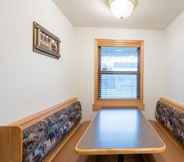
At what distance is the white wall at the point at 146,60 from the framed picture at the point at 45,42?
1170mm

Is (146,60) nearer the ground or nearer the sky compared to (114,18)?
nearer the ground

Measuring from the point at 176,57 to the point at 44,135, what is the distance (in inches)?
102

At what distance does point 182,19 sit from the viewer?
3.11m

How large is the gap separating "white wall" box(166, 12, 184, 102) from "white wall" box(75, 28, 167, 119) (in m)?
0.22

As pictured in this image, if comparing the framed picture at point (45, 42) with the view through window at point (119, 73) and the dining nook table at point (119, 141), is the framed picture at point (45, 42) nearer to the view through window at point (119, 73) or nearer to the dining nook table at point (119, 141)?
the dining nook table at point (119, 141)

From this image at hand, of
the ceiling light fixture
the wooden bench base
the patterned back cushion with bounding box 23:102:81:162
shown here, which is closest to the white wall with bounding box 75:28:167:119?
the patterned back cushion with bounding box 23:102:81:162

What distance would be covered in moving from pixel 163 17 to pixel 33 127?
2772 mm

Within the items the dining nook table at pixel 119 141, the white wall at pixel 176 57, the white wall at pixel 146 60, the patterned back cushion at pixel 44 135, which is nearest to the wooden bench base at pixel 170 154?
the dining nook table at pixel 119 141

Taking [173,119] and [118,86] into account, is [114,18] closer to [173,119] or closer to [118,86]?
[118,86]

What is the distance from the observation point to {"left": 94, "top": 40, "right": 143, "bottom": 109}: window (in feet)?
13.4

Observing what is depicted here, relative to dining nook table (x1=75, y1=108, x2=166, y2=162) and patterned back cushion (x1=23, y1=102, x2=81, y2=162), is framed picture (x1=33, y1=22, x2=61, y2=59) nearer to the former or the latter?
patterned back cushion (x1=23, y1=102, x2=81, y2=162)

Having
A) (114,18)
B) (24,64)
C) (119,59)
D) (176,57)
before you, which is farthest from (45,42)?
(176,57)

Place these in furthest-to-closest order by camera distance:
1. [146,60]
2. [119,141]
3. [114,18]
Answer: [146,60], [114,18], [119,141]

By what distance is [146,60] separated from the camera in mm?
4074
